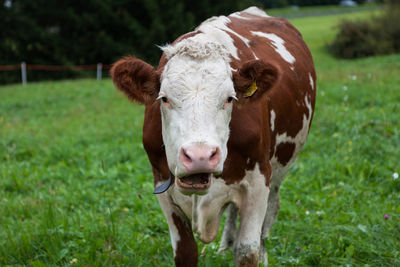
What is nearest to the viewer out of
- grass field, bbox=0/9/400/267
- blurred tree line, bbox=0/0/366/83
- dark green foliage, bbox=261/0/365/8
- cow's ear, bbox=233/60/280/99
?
cow's ear, bbox=233/60/280/99

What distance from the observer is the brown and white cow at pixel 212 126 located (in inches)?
99.1

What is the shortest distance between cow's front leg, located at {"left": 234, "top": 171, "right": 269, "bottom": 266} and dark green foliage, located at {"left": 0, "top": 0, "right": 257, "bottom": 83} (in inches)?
905

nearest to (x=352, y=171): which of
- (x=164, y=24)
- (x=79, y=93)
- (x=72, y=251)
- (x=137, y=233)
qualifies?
(x=137, y=233)

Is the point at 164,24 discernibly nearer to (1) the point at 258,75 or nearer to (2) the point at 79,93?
(2) the point at 79,93

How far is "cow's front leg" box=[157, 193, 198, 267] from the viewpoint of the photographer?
10.7 feet

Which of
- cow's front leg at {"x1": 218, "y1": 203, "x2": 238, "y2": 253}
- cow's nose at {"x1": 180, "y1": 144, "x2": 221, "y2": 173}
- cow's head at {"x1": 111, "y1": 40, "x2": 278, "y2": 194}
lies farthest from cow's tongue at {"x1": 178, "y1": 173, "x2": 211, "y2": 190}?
cow's front leg at {"x1": 218, "y1": 203, "x2": 238, "y2": 253}

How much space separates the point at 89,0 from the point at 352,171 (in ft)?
80.3

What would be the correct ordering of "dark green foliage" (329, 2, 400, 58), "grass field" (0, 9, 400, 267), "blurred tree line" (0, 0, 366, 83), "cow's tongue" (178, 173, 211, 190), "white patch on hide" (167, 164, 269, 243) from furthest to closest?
"blurred tree line" (0, 0, 366, 83)
"dark green foliage" (329, 2, 400, 58)
"grass field" (0, 9, 400, 267)
"white patch on hide" (167, 164, 269, 243)
"cow's tongue" (178, 173, 211, 190)

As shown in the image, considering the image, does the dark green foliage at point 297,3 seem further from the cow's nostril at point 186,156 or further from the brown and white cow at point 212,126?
the cow's nostril at point 186,156

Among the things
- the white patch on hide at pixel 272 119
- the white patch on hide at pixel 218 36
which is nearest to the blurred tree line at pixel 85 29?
the white patch on hide at pixel 218 36

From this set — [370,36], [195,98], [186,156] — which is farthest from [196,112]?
[370,36]

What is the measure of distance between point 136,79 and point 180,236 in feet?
3.84

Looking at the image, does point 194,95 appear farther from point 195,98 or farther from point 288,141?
point 288,141

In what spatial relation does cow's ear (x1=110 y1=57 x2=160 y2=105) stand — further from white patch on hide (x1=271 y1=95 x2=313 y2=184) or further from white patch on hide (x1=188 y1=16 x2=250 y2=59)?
white patch on hide (x1=271 y1=95 x2=313 y2=184)
